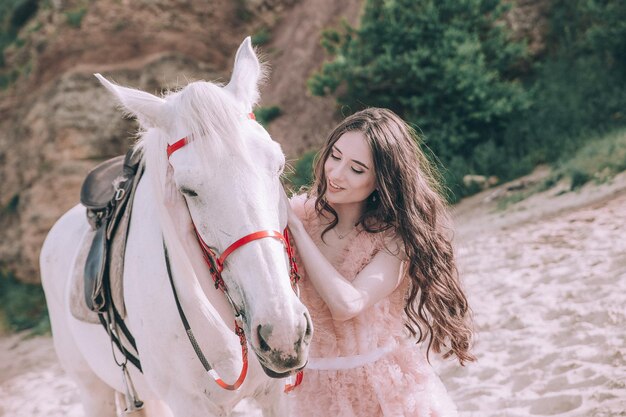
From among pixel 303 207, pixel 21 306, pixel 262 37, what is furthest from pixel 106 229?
pixel 262 37

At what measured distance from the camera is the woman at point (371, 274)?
5.74 feet

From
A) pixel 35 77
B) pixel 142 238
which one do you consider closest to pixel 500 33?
pixel 35 77

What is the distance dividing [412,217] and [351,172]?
0.80 feet

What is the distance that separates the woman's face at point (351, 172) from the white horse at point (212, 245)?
0.25 m

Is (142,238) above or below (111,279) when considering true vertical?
above

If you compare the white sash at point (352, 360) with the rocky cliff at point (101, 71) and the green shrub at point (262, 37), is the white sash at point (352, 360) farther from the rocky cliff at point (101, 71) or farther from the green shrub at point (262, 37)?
the green shrub at point (262, 37)

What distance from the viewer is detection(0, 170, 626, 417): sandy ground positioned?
3162 millimetres

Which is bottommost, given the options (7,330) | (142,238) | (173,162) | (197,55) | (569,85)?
(7,330)

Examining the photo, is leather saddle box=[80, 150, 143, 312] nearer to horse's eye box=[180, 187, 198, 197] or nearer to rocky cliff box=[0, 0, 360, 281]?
horse's eye box=[180, 187, 198, 197]

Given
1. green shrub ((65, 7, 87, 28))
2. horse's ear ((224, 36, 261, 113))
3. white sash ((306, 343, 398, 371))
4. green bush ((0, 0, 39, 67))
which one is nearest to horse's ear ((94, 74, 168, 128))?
horse's ear ((224, 36, 261, 113))

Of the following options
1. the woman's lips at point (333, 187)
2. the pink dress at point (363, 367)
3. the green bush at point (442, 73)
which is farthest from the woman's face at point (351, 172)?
the green bush at point (442, 73)

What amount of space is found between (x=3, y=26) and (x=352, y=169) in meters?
11.3

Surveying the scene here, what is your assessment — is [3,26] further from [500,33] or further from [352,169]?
[352,169]

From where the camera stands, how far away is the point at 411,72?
8492 millimetres
